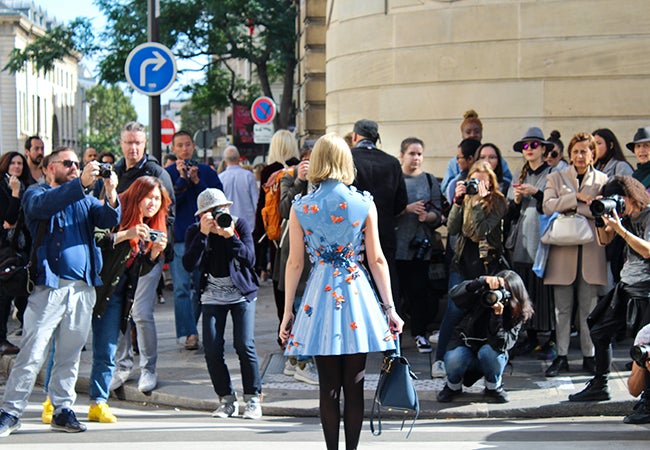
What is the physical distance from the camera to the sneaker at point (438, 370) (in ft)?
30.5

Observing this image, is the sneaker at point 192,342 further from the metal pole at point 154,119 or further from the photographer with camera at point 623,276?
the photographer with camera at point 623,276

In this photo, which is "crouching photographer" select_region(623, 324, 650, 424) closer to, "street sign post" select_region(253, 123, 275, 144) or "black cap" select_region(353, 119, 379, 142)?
"black cap" select_region(353, 119, 379, 142)

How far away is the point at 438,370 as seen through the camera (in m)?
9.33

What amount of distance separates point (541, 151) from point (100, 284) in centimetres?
441

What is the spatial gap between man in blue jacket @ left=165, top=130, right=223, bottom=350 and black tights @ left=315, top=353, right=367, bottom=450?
4585 mm

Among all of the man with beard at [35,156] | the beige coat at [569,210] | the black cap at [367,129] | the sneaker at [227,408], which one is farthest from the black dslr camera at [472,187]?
the man with beard at [35,156]

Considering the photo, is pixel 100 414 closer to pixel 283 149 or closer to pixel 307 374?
pixel 307 374

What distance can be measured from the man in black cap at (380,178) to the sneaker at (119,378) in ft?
8.25

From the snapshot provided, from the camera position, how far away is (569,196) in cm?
925

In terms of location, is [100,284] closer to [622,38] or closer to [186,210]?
[186,210]

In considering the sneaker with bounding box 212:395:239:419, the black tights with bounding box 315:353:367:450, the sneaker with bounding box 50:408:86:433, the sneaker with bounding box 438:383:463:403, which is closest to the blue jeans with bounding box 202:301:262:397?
the sneaker with bounding box 212:395:239:419

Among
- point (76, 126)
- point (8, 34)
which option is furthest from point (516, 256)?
point (76, 126)

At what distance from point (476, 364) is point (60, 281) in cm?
330

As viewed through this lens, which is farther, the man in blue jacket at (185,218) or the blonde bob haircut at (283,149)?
the blonde bob haircut at (283,149)
